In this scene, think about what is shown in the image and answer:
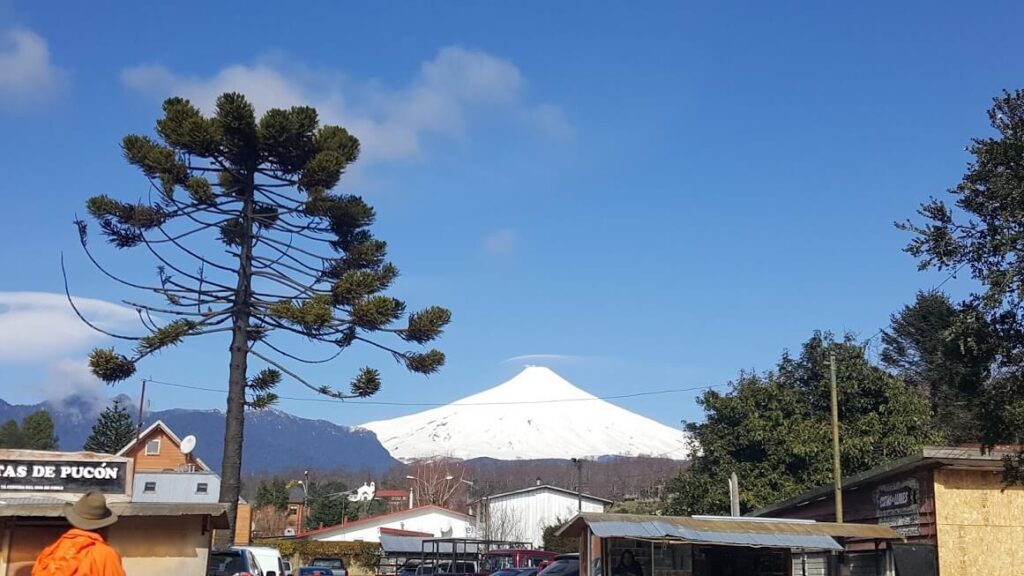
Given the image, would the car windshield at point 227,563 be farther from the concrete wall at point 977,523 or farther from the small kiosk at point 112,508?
the concrete wall at point 977,523

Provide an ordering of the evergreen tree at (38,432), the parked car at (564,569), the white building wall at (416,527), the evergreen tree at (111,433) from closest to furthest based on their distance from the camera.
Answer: the parked car at (564,569), the evergreen tree at (111,433), the white building wall at (416,527), the evergreen tree at (38,432)

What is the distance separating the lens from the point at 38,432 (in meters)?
90.5

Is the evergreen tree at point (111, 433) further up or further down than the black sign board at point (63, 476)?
further up

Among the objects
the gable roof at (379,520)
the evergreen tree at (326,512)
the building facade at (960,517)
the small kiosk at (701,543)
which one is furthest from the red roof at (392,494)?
the building facade at (960,517)

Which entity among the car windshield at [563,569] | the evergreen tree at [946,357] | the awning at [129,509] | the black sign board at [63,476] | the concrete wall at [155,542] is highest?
the evergreen tree at [946,357]

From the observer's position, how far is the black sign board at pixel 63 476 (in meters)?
15.5

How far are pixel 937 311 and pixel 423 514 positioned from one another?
39.1m

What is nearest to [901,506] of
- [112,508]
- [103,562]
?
[112,508]

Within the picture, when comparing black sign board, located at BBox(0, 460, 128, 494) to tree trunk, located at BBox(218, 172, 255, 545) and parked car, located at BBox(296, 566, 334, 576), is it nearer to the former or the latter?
tree trunk, located at BBox(218, 172, 255, 545)

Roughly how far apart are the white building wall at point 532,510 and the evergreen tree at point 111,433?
87.1 ft

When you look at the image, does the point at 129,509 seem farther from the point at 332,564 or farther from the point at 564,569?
the point at 332,564

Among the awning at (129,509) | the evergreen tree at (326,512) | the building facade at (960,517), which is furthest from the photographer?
the evergreen tree at (326,512)

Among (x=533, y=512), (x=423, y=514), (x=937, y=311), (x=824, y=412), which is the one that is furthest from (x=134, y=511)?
(x=533, y=512)

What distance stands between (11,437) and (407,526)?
38.8m
